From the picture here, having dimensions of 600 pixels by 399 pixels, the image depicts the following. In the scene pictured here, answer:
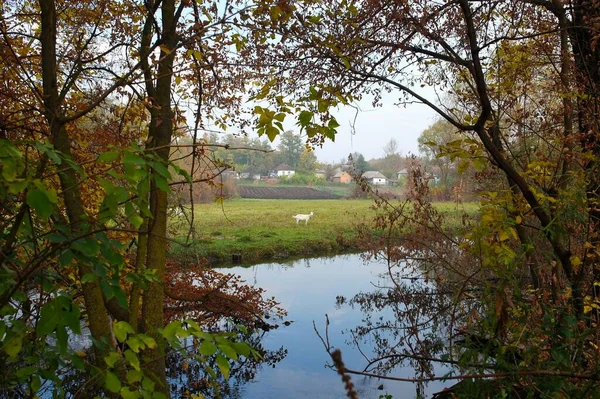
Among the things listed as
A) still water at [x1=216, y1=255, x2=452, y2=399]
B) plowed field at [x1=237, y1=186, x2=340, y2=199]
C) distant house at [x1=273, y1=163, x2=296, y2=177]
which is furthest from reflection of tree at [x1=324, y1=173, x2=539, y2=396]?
distant house at [x1=273, y1=163, x2=296, y2=177]

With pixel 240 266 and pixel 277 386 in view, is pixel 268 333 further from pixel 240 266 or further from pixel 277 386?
pixel 240 266

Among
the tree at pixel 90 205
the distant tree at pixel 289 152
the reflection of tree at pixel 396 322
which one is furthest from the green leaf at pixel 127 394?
the distant tree at pixel 289 152

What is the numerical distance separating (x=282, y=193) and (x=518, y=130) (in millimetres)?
36796

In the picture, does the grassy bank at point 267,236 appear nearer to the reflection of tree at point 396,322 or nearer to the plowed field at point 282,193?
the reflection of tree at point 396,322

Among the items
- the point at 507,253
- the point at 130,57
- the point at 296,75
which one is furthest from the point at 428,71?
the point at 507,253

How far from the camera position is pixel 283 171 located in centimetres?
4609

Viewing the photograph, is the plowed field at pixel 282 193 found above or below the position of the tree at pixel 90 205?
below

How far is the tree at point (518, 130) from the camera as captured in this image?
81.4 inches

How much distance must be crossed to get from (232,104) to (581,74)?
3.21 meters

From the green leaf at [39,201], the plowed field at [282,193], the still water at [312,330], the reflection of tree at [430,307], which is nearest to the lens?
the green leaf at [39,201]

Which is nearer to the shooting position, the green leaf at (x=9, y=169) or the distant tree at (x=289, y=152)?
the green leaf at (x=9, y=169)

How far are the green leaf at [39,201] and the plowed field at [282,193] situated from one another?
36477 mm

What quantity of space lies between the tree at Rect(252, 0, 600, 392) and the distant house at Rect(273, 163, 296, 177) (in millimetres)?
39906

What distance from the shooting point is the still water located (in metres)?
6.82
